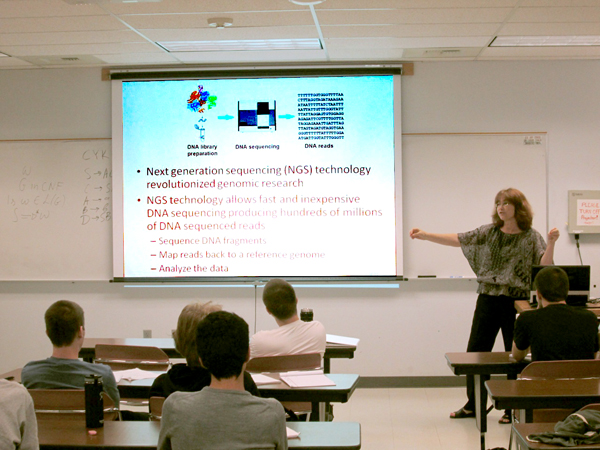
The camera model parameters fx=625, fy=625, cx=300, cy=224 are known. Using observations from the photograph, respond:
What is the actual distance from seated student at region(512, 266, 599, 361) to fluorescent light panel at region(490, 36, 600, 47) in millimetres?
2261

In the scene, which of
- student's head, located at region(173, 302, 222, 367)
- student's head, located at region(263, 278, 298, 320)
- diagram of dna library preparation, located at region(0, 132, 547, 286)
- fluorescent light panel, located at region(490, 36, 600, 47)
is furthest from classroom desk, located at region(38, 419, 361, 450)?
fluorescent light panel, located at region(490, 36, 600, 47)

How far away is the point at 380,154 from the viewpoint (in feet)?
17.8

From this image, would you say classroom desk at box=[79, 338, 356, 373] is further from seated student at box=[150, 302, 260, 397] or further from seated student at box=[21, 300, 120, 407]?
seated student at box=[150, 302, 260, 397]

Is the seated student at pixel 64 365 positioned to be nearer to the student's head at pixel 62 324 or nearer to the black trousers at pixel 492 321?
the student's head at pixel 62 324

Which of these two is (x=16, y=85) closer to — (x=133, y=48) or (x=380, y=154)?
(x=133, y=48)

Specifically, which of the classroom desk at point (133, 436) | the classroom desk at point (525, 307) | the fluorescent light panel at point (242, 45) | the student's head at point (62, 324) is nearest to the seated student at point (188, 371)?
the classroom desk at point (133, 436)

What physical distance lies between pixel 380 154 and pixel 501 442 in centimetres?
252

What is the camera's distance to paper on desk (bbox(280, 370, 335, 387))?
2.87m

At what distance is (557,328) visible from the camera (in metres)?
3.18

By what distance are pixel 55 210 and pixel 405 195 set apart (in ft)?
10.4

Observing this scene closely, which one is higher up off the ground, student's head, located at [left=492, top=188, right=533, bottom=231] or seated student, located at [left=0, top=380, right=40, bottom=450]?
student's head, located at [left=492, top=188, right=533, bottom=231]

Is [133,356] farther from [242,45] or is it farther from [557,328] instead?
[242,45]

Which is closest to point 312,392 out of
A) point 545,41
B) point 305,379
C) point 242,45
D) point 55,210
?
point 305,379

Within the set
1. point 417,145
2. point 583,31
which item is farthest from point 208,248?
point 583,31
